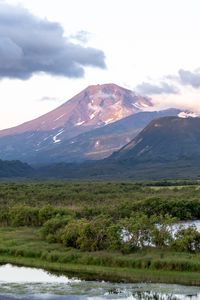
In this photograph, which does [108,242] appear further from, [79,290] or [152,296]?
[152,296]

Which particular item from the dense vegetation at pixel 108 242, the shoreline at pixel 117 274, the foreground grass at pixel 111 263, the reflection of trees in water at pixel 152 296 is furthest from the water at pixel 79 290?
the dense vegetation at pixel 108 242

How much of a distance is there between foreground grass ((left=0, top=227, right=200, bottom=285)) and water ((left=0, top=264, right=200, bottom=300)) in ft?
9.16

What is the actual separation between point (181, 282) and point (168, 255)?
857 centimetres

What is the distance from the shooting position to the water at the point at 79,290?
57312mm

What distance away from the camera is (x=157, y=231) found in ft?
249

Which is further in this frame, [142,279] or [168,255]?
[168,255]

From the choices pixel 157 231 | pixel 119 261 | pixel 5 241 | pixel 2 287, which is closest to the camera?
pixel 2 287

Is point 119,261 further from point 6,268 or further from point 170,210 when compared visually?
point 170,210

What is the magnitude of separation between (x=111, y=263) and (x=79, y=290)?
10392 millimetres

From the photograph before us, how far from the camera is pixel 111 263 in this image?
7038 cm

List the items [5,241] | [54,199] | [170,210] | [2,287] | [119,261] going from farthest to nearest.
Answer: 1. [54,199]
2. [170,210]
3. [5,241]
4. [119,261]
5. [2,287]

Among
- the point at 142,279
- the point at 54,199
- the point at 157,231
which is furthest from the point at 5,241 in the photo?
the point at 54,199

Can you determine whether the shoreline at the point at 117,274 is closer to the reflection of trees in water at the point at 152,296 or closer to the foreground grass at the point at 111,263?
the foreground grass at the point at 111,263

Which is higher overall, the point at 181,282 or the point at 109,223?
the point at 109,223
